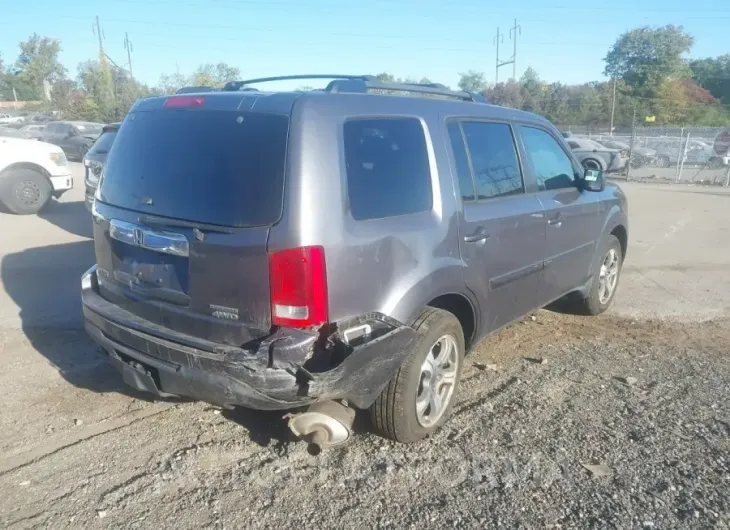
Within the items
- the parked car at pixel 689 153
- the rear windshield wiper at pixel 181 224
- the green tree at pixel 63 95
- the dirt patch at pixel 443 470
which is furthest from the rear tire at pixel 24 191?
the green tree at pixel 63 95

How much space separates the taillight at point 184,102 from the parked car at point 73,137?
21.6 m

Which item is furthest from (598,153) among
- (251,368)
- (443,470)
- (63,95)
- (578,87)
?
(63,95)

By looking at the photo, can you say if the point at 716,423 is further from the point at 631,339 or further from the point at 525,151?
the point at 525,151

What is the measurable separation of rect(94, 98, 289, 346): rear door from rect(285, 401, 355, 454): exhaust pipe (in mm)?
564

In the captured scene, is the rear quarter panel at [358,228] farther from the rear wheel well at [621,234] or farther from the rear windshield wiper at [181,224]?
the rear wheel well at [621,234]

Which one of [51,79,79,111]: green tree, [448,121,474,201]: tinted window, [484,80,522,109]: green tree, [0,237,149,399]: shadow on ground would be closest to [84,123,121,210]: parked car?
[0,237,149,399]: shadow on ground

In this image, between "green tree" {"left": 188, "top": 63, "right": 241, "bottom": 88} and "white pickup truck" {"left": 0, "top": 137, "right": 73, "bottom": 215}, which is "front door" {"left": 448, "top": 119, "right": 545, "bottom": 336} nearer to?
"white pickup truck" {"left": 0, "top": 137, "right": 73, "bottom": 215}

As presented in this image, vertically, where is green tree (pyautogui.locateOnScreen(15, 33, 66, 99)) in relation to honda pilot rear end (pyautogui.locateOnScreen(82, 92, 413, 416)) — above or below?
above

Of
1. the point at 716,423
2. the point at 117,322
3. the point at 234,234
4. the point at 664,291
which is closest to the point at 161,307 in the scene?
the point at 117,322

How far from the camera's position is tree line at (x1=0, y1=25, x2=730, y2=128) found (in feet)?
154

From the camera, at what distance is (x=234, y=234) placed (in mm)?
2967

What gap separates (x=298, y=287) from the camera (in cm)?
292

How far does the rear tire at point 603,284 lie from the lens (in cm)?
580

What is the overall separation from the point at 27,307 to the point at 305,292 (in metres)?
4.32
